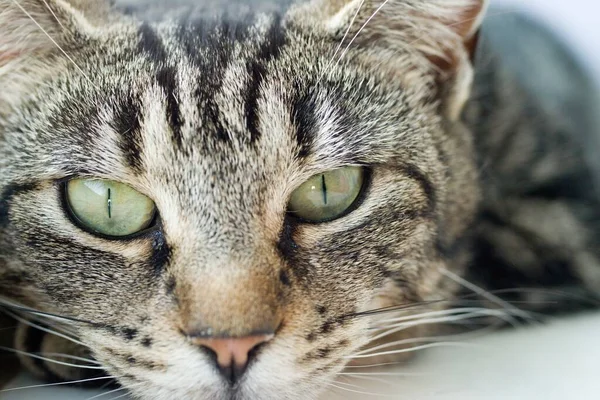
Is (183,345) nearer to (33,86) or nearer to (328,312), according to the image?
(328,312)

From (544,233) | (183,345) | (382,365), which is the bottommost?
(183,345)

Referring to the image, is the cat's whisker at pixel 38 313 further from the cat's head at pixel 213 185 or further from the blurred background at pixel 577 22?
the blurred background at pixel 577 22

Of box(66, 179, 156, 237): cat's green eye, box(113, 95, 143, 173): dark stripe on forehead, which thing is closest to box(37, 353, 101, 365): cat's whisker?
box(66, 179, 156, 237): cat's green eye

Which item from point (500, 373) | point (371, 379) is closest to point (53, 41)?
point (371, 379)

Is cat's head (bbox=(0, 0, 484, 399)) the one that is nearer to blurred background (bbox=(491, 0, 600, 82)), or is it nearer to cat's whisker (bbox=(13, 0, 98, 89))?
cat's whisker (bbox=(13, 0, 98, 89))

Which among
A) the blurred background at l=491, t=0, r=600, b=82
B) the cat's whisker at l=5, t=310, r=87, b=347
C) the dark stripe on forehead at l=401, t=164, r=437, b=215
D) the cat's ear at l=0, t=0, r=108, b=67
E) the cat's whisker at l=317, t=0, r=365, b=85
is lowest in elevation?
the cat's whisker at l=5, t=310, r=87, b=347

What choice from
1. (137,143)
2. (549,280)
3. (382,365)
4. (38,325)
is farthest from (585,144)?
(38,325)

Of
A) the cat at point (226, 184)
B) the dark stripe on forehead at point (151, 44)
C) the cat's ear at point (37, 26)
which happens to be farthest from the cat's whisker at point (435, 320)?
the cat's ear at point (37, 26)
